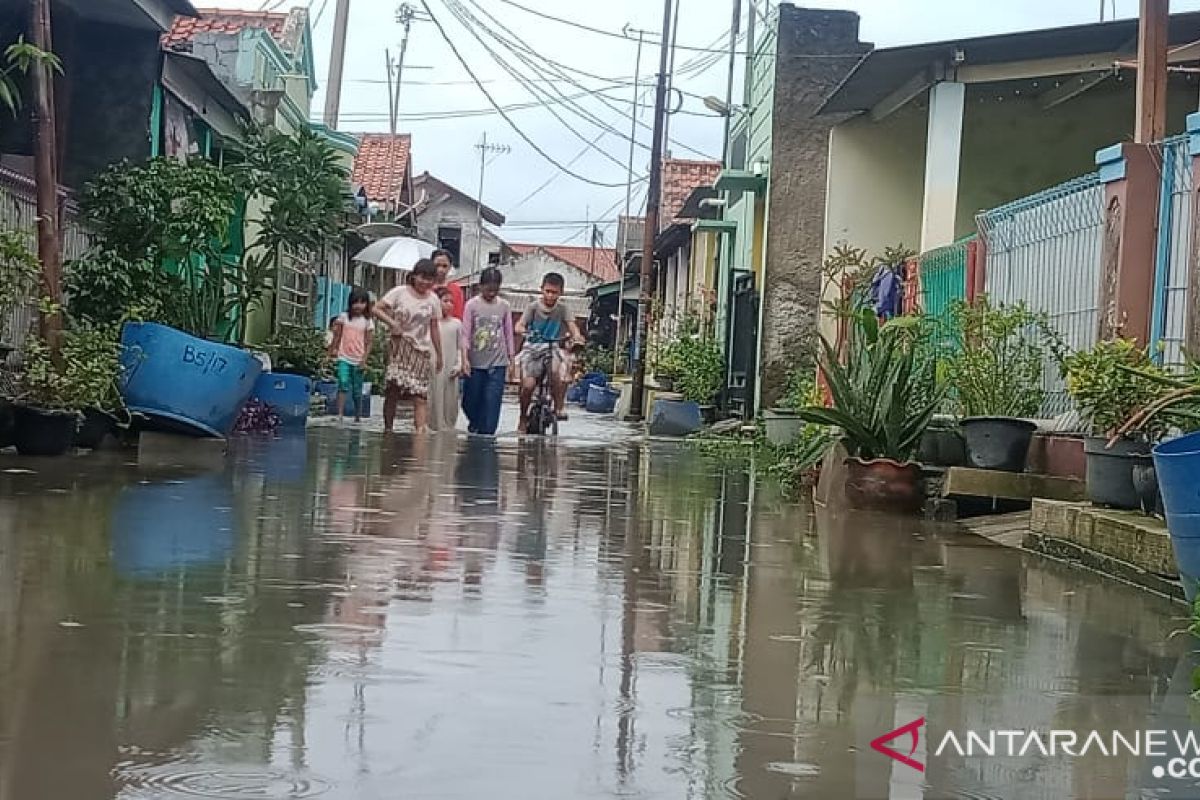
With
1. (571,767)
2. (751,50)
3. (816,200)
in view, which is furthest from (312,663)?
(751,50)

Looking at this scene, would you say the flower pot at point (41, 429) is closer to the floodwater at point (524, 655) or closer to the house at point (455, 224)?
the floodwater at point (524, 655)

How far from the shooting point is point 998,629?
573 cm

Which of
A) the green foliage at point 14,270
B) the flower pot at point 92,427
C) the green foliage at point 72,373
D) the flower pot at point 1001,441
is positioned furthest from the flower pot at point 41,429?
the flower pot at point 1001,441

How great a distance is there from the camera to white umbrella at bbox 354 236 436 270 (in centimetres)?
2533

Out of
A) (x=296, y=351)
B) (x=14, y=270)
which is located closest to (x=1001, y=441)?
(x=14, y=270)

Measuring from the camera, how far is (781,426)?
16.8m

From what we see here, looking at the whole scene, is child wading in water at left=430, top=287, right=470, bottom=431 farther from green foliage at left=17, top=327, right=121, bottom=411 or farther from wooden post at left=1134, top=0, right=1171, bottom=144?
wooden post at left=1134, top=0, right=1171, bottom=144

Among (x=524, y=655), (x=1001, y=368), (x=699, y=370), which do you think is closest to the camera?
(x=524, y=655)

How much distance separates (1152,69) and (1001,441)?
2.49 meters

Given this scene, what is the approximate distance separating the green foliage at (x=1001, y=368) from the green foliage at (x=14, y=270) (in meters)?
6.17

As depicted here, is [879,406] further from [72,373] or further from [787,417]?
[787,417]

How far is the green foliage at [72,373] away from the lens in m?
10.2

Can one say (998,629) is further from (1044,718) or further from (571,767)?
(571,767)

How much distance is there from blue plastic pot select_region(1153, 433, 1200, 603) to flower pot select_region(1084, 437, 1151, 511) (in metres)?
1.73
